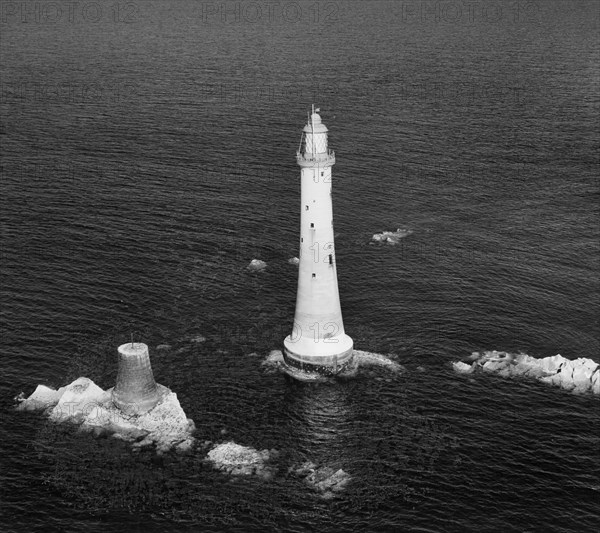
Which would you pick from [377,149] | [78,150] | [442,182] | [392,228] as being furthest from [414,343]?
[78,150]

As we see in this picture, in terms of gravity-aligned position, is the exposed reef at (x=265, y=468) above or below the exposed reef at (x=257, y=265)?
below

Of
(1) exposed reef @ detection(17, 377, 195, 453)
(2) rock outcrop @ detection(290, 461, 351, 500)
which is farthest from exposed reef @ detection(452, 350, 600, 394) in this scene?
(1) exposed reef @ detection(17, 377, 195, 453)

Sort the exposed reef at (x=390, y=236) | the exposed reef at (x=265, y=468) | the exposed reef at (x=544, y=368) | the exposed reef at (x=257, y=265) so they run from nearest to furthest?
the exposed reef at (x=265, y=468), the exposed reef at (x=544, y=368), the exposed reef at (x=257, y=265), the exposed reef at (x=390, y=236)

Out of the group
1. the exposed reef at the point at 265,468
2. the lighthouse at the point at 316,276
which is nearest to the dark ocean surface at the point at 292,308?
the exposed reef at the point at 265,468

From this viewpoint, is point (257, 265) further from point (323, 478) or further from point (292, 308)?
point (323, 478)

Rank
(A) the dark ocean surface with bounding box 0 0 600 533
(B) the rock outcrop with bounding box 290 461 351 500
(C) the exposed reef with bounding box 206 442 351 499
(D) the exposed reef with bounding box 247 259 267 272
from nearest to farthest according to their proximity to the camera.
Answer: (A) the dark ocean surface with bounding box 0 0 600 533 → (B) the rock outcrop with bounding box 290 461 351 500 → (C) the exposed reef with bounding box 206 442 351 499 → (D) the exposed reef with bounding box 247 259 267 272

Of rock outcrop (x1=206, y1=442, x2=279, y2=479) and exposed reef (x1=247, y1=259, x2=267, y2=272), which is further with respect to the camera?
exposed reef (x1=247, y1=259, x2=267, y2=272)

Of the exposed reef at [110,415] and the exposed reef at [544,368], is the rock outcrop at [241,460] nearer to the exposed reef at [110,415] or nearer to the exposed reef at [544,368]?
the exposed reef at [110,415]

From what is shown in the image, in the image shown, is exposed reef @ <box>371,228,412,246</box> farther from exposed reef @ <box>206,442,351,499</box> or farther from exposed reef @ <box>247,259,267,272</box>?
exposed reef @ <box>206,442,351,499</box>
